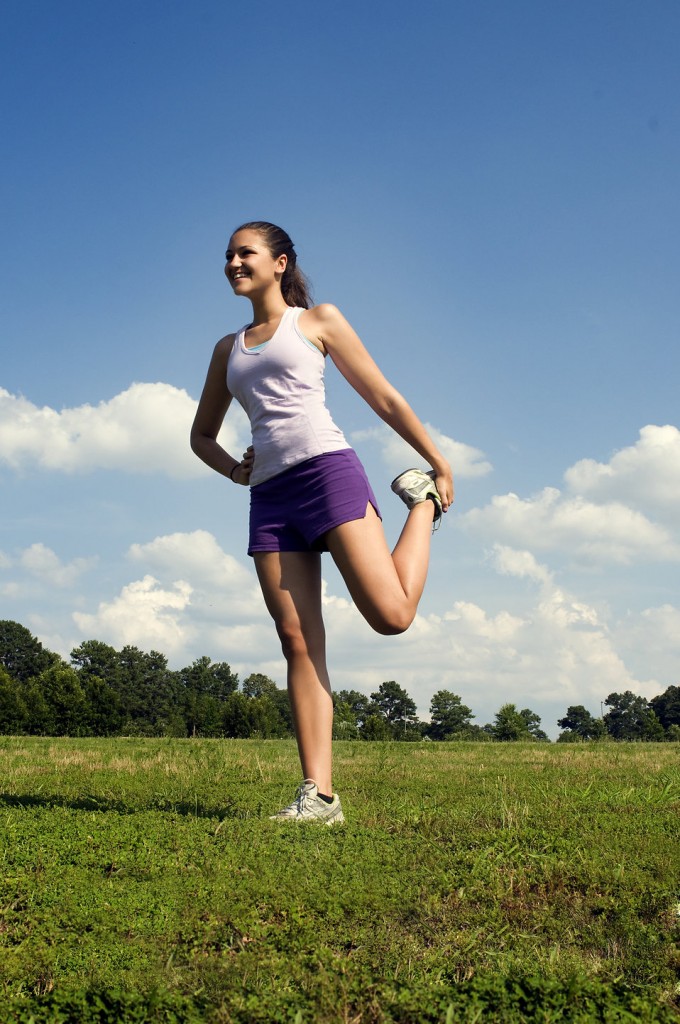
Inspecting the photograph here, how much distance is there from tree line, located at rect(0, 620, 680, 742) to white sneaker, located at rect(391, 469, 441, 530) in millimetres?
33350

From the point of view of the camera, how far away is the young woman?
4.88 m

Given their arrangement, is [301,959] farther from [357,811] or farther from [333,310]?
[333,310]

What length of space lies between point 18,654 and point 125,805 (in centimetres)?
8449

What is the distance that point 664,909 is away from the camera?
3.56 meters

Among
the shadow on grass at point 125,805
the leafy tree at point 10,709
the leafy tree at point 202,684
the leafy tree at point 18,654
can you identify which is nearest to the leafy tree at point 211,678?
the leafy tree at point 202,684

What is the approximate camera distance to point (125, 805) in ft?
18.2

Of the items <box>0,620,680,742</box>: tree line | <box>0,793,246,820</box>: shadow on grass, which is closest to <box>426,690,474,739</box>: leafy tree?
<box>0,620,680,742</box>: tree line

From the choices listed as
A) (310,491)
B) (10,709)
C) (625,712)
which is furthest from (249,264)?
(625,712)

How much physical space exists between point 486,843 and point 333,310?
3.13 meters

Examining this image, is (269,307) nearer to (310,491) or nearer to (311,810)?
(310,491)

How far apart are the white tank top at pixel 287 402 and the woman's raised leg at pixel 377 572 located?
0.50 meters

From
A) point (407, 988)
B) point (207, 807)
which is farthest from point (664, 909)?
point (207, 807)

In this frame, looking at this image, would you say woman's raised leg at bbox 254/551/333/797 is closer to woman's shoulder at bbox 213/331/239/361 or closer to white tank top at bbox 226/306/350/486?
white tank top at bbox 226/306/350/486

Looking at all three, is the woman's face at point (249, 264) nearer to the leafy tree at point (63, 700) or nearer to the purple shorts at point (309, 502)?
the purple shorts at point (309, 502)
